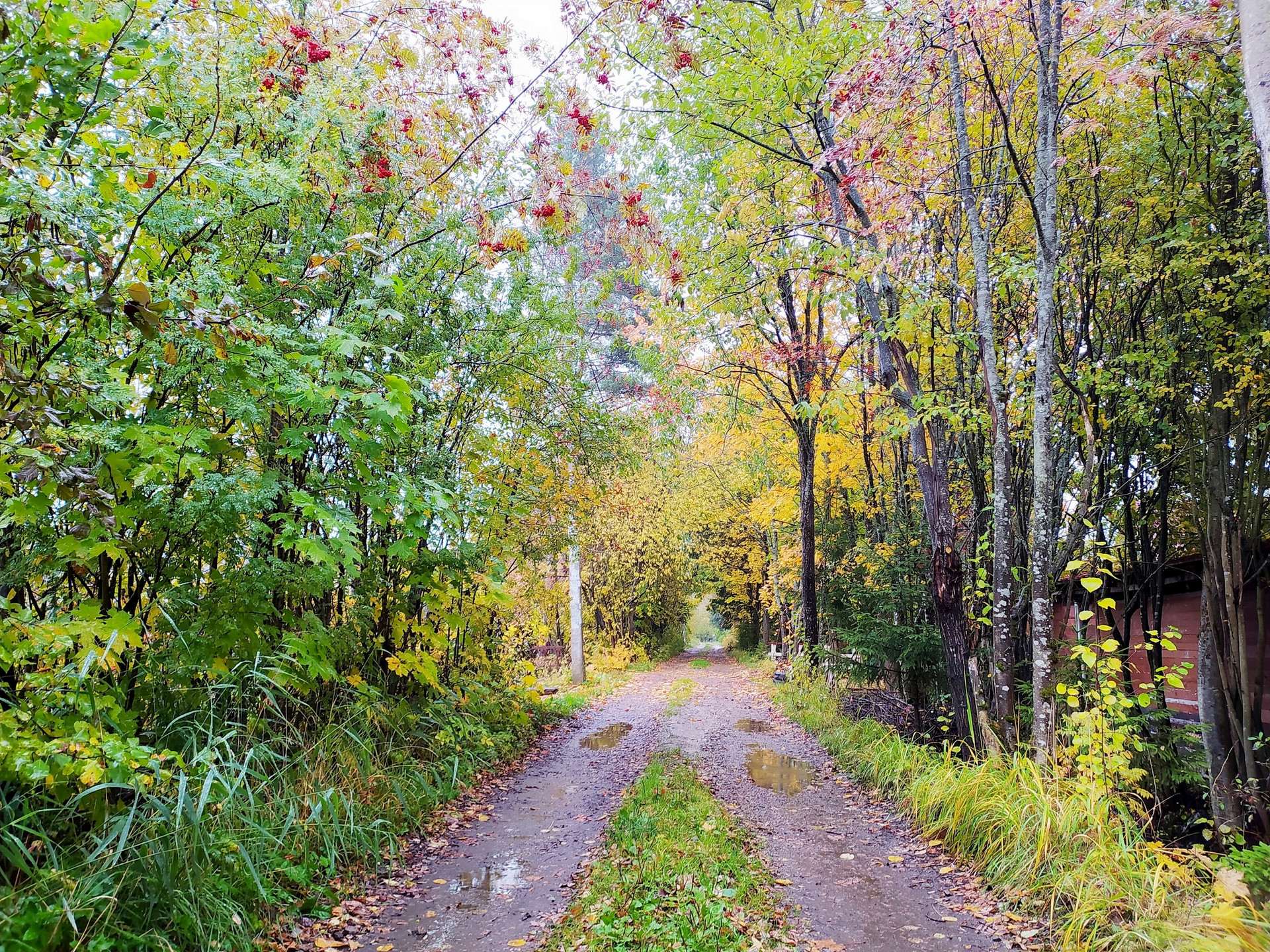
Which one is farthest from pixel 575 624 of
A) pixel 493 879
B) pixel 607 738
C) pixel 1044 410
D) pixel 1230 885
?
pixel 1230 885

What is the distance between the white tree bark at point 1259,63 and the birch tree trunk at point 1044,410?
2.37m

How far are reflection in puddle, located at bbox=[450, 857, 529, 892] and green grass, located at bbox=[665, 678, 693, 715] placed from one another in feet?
20.9

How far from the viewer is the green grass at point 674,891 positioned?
3.37 m

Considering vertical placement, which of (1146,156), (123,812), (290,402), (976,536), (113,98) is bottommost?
(123,812)

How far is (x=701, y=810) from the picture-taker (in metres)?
5.40

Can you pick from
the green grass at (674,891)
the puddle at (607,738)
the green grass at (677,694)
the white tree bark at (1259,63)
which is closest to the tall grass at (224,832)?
the green grass at (674,891)

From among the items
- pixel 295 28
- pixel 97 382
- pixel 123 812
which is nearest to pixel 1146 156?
pixel 295 28

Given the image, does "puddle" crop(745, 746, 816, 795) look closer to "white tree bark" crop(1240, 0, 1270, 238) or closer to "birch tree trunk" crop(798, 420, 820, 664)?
"birch tree trunk" crop(798, 420, 820, 664)

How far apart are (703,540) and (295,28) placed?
18293 mm

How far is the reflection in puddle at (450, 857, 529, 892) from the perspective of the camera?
166 inches

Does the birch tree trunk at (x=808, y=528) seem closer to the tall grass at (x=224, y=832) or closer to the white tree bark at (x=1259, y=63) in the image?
the tall grass at (x=224, y=832)

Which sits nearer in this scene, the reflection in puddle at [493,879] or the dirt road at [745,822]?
the dirt road at [745,822]

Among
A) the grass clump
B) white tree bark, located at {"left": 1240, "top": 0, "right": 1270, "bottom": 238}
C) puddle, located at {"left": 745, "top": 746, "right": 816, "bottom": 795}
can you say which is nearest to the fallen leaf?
the grass clump

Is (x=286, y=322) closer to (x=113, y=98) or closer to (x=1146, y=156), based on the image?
(x=113, y=98)
